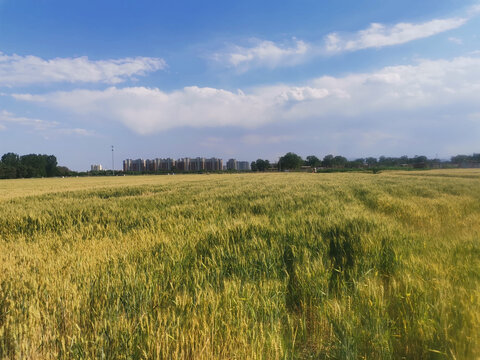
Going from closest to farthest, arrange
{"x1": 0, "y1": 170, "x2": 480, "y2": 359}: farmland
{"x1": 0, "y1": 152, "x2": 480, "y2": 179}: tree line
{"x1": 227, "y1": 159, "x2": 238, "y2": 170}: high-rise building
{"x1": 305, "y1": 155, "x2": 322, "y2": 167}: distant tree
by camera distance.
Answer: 1. {"x1": 0, "y1": 170, "x2": 480, "y2": 359}: farmland
2. {"x1": 0, "y1": 152, "x2": 480, "y2": 179}: tree line
3. {"x1": 305, "y1": 155, "x2": 322, "y2": 167}: distant tree
4. {"x1": 227, "y1": 159, "x2": 238, "y2": 170}: high-rise building

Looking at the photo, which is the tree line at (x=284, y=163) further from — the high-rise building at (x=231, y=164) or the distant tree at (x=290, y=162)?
the high-rise building at (x=231, y=164)

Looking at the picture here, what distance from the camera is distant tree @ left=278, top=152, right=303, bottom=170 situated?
126 meters

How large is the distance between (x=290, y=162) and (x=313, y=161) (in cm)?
2022

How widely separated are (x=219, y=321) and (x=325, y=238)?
2389mm

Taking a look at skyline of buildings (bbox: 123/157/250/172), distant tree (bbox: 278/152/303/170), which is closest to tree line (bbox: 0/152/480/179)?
distant tree (bbox: 278/152/303/170)

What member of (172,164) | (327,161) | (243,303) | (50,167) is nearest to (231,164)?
(172,164)

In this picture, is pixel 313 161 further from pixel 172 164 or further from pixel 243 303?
pixel 243 303

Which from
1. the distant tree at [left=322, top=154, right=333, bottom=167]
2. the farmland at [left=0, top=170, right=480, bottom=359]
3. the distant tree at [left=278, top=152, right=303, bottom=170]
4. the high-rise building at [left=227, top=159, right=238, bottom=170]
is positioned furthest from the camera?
the high-rise building at [left=227, top=159, right=238, bottom=170]

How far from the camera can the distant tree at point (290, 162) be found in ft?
415

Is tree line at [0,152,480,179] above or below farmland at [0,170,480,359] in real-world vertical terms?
above

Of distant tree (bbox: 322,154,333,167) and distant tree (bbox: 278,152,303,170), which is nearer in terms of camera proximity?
distant tree (bbox: 278,152,303,170)

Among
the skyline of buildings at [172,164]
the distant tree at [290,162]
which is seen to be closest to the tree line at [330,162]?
the distant tree at [290,162]

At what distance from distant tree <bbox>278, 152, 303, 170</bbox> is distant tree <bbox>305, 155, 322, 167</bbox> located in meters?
12.5

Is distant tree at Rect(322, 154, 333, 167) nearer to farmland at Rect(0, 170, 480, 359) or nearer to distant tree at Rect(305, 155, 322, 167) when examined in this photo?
distant tree at Rect(305, 155, 322, 167)
